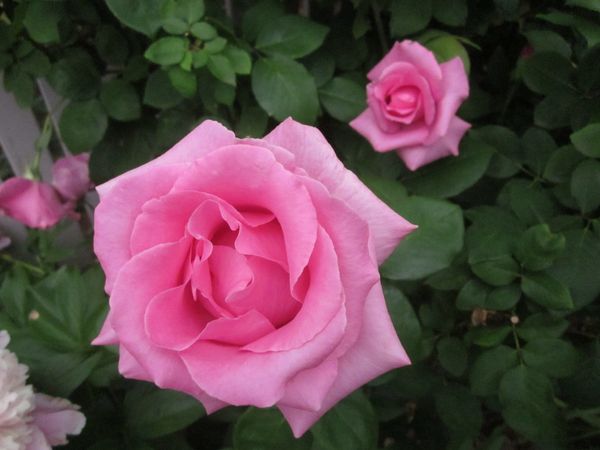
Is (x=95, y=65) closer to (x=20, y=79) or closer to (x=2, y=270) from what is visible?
(x=20, y=79)

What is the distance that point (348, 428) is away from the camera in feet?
1.75

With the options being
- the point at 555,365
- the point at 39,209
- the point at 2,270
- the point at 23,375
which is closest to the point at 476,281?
the point at 555,365

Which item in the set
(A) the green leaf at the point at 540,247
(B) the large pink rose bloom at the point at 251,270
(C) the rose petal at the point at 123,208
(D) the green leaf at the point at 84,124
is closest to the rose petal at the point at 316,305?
(B) the large pink rose bloom at the point at 251,270

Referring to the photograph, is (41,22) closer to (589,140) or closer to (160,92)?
(160,92)

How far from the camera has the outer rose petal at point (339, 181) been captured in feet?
1.22

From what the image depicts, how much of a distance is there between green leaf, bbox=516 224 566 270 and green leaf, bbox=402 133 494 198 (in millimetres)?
134

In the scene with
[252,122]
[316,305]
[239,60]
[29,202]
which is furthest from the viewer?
[29,202]

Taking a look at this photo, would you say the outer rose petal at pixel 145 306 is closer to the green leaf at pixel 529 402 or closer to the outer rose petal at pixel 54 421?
the outer rose petal at pixel 54 421

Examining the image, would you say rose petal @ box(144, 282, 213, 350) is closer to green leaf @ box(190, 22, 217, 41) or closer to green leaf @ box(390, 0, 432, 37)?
green leaf @ box(190, 22, 217, 41)

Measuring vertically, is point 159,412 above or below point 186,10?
below

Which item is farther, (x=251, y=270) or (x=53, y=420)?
(x=53, y=420)

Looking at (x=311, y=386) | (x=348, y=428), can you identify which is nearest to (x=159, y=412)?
(x=348, y=428)

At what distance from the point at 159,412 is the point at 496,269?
0.39 m

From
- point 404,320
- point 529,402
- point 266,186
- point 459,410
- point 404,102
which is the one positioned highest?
point 266,186
